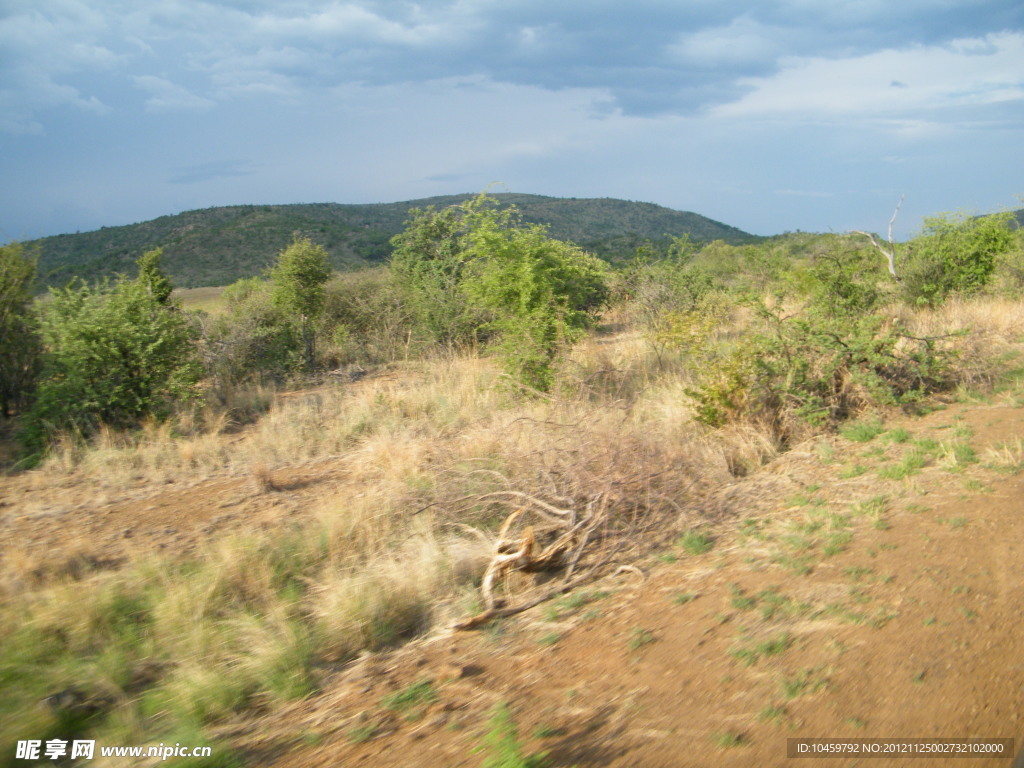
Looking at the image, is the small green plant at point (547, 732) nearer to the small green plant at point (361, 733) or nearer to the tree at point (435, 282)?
the small green plant at point (361, 733)

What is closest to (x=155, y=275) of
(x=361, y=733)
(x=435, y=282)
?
(x=435, y=282)

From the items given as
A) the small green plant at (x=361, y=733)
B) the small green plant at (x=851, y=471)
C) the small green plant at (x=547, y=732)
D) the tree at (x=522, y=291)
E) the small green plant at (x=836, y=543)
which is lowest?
the small green plant at (x=361, y=733)

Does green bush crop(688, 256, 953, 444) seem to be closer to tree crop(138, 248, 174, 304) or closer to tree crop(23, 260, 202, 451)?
tree crop(23, 260, 202, 451)

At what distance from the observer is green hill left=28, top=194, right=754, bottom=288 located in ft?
148

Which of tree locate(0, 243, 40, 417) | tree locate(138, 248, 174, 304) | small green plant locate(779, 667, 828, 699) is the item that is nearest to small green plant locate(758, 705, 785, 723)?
small green plant locate(779, 667, 828, 699)

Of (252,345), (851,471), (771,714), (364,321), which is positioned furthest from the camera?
(364,321)

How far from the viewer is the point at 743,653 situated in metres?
3.54

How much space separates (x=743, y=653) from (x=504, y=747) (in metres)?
1.46

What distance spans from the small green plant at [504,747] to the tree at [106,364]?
8.39 metres

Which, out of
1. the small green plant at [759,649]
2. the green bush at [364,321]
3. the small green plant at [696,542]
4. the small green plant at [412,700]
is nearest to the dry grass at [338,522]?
the small green plant at [696,542]

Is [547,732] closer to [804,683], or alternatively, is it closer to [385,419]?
[804,683]

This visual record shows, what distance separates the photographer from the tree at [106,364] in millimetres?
9188

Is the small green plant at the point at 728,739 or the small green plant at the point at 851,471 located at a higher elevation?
the small green plant at the point at 851,471

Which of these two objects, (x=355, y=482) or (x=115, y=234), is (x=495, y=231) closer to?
(x=355, y=482)
